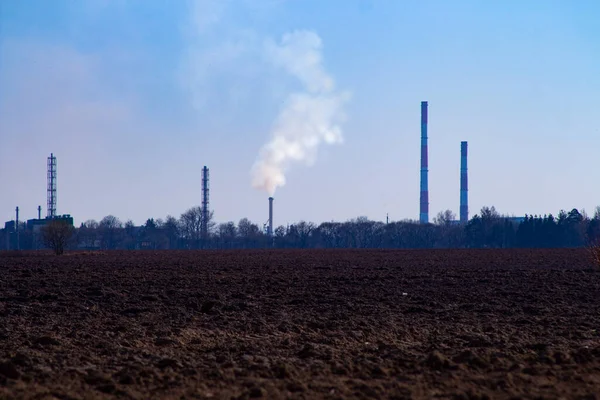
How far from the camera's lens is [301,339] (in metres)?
13.0

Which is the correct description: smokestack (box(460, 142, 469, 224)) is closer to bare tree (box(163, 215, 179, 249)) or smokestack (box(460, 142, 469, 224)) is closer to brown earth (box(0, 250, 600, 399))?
bare tree (box(163, 215, 179, 249))

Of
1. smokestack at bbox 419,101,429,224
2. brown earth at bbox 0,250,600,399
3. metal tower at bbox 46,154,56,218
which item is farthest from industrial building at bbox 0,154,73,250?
brown earth at bbox 0,250,600,399

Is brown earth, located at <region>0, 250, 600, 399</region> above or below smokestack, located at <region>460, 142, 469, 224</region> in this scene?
below

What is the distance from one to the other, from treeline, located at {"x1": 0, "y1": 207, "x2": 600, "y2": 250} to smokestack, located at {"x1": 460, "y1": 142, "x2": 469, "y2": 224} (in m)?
1.93

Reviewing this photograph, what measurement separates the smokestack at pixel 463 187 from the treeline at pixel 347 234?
75.9 inches

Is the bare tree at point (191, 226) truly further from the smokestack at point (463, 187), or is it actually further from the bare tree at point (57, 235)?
the bare tree at point (57, 235)

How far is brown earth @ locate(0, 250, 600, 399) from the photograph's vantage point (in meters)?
8.84

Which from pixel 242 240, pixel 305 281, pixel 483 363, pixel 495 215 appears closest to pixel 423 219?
pixel 495 215

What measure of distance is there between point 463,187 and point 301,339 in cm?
10349

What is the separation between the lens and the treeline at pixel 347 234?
350 feet

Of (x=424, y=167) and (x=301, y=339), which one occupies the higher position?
(x=424, y=167)

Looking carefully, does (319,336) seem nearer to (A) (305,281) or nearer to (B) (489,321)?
(B) (489,321)

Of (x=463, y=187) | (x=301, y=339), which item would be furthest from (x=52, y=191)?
(x=301, y=339)

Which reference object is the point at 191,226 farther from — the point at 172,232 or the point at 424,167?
the point at 424,167
